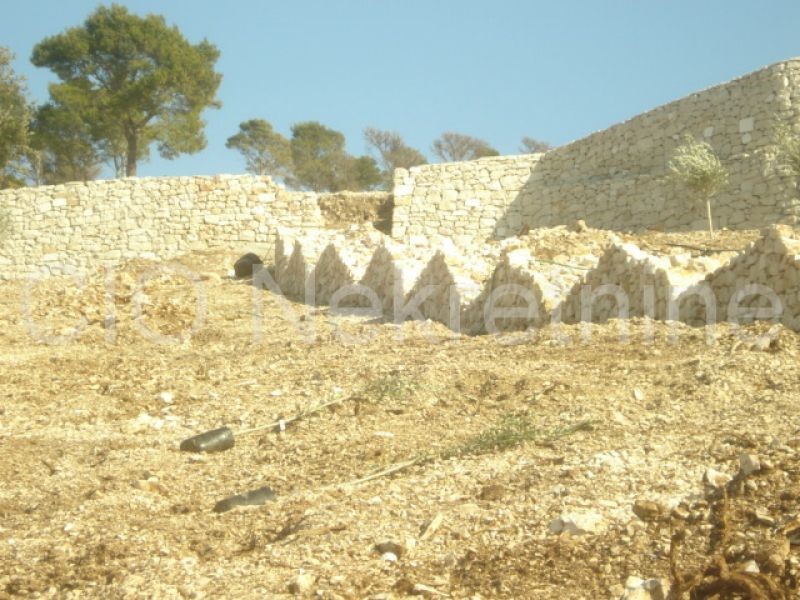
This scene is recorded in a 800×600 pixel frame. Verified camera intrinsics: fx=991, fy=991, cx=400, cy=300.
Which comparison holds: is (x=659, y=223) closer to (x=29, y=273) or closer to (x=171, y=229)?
Result: (x=171, y=229)

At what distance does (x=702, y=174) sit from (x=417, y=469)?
13352mm

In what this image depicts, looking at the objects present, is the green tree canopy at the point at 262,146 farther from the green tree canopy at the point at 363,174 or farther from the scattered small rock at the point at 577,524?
the scattered small rock at the point at 577,524

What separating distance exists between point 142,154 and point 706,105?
66.0 feet

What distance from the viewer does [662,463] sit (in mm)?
4246

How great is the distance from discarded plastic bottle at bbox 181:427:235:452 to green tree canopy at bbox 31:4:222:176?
2358 centimetres

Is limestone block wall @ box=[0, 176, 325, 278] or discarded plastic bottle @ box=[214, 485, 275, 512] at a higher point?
limestone block wall @ box=[0, 176, 325, 278]

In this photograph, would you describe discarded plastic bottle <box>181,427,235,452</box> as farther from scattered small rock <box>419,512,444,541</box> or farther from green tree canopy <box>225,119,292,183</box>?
green tree canopy <box>225,119,292,183</box>

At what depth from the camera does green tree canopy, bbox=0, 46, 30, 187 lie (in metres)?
23.9

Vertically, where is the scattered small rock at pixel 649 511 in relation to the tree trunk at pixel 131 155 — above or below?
below

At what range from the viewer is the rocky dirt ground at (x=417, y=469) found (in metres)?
3.39

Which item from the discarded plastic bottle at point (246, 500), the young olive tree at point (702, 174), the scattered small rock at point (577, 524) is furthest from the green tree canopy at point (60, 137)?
the scattered small rock at point (577, 524)

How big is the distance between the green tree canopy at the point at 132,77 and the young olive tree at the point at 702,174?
52.8 ft

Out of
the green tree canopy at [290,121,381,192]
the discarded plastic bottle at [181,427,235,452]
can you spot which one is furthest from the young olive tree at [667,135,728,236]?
the green tree canopy at [290,121,381,192]

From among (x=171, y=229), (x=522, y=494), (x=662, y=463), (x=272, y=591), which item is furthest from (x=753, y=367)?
(x=171, y=229)
